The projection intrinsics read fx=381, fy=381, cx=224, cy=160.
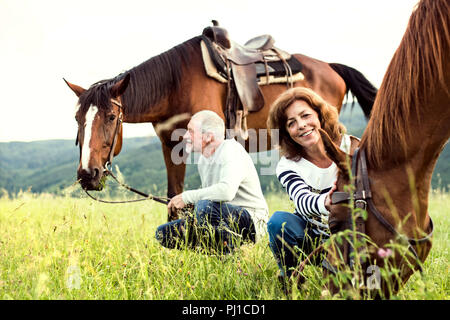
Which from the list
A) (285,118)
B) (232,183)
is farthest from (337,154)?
(232,183)

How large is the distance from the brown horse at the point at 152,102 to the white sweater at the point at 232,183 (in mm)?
1162

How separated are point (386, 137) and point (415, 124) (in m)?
0.12

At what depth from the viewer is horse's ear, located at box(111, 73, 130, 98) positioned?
3.80m

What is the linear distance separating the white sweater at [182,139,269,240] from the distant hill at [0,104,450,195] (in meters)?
14.6

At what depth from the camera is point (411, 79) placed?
138 cm

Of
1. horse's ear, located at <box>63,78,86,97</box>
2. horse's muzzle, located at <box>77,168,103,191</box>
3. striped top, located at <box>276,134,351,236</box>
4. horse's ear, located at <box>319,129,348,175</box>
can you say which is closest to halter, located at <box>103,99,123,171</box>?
horse's muzzle, located at <box>77,168,103,191</box>

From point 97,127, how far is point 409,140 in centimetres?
287

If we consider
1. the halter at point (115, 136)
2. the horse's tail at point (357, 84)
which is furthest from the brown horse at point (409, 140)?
the horse's tail at point (357, 84)

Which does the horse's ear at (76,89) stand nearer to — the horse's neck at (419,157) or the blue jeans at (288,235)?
the blue jeans at (288,235)

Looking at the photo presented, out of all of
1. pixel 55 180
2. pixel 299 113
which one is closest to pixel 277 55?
pixel 299 113

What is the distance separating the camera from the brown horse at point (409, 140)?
1354mm

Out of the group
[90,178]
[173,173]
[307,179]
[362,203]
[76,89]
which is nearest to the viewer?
[362,203]

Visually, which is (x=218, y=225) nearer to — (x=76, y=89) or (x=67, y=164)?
Answer: (x=76, y=89)

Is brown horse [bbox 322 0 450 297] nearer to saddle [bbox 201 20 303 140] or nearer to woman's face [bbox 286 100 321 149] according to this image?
woman's face [bbox 286 100 321 149]
